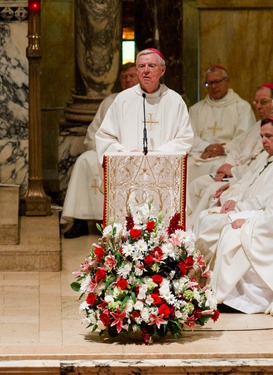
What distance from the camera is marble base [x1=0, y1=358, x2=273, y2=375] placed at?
9031 mm

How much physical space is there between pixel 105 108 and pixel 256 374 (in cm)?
472

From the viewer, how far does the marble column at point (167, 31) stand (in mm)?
14492

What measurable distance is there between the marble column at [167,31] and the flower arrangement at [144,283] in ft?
16.6

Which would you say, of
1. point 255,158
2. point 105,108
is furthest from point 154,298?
point 105,108

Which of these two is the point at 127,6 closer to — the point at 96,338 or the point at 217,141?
the point at 217,141

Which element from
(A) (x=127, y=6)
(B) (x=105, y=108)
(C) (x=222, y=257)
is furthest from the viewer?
(A) (x=127, y=6)

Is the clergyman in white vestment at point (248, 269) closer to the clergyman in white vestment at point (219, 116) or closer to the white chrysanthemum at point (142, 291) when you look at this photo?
the white chrysanthemum at point (142, 291)

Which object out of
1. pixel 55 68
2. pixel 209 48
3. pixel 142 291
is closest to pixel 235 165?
pixel 209 48

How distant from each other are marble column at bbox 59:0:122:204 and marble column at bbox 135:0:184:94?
1.78 ft

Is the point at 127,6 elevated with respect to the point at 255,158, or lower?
elevated

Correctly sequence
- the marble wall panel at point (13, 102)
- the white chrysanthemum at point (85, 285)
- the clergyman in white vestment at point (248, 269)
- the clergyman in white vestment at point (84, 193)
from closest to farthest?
the white chrysanthemum at point (85, 285) < the clergyman in white vestment at point (248, 269) < the marble wall panel at point (13, 102) < the clergyman in white vestment at point (84, 193)

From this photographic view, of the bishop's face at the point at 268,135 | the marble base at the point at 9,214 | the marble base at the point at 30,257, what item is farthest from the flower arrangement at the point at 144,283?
the marble base at the point at 9,214

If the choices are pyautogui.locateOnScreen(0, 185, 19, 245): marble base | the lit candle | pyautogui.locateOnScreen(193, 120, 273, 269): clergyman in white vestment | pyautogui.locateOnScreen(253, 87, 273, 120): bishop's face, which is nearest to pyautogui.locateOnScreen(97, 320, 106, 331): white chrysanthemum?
pyautogui.locateOnScreen(193, 120, 273, 269): clergyman in white vestment

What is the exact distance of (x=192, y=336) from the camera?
9727mm
